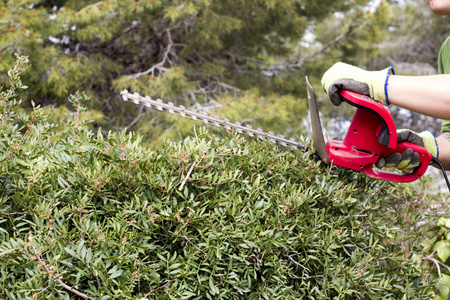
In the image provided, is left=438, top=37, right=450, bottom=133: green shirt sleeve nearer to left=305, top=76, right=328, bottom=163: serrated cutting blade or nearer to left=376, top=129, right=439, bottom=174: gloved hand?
left=376, top=129, right=439, bottom=174: gloved hand

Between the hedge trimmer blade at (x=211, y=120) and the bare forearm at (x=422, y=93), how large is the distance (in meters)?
0.41

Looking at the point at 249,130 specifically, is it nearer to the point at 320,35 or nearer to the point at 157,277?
the point at 157,277

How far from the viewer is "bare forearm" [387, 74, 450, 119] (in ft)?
4.67

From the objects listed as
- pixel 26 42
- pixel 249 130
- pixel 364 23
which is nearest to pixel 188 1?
pixel 26 42

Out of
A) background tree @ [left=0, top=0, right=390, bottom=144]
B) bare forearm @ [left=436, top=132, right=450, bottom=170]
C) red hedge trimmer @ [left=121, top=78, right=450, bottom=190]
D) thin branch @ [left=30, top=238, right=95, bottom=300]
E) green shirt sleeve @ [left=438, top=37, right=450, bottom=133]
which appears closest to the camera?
thin branch @ [left=30, top=238, right=95, bottom=300]

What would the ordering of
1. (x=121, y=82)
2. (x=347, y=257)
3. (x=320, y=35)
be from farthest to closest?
(x=320, y=35) < (x=121, y=82) < (x=347, y=257)

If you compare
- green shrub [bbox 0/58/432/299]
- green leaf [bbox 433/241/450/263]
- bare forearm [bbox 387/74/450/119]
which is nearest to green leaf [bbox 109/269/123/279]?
green shrub [bbox 0/58/432/299]

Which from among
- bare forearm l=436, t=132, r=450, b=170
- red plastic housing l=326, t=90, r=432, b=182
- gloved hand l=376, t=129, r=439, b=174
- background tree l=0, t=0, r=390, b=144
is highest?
red plastic housing l=326, t=90, r=432, b=182

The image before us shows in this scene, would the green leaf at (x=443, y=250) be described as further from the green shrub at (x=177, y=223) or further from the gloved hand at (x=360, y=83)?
the gloved hand at (x=360, y=83)

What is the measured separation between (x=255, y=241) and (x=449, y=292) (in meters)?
1.59

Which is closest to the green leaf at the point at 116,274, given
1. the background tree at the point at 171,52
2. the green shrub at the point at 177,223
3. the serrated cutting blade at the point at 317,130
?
the green shrub at the point at 177,223

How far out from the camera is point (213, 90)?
23.5ft

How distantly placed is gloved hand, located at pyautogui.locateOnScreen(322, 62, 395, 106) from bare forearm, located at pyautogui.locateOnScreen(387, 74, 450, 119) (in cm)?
3

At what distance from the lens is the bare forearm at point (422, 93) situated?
1423mm
